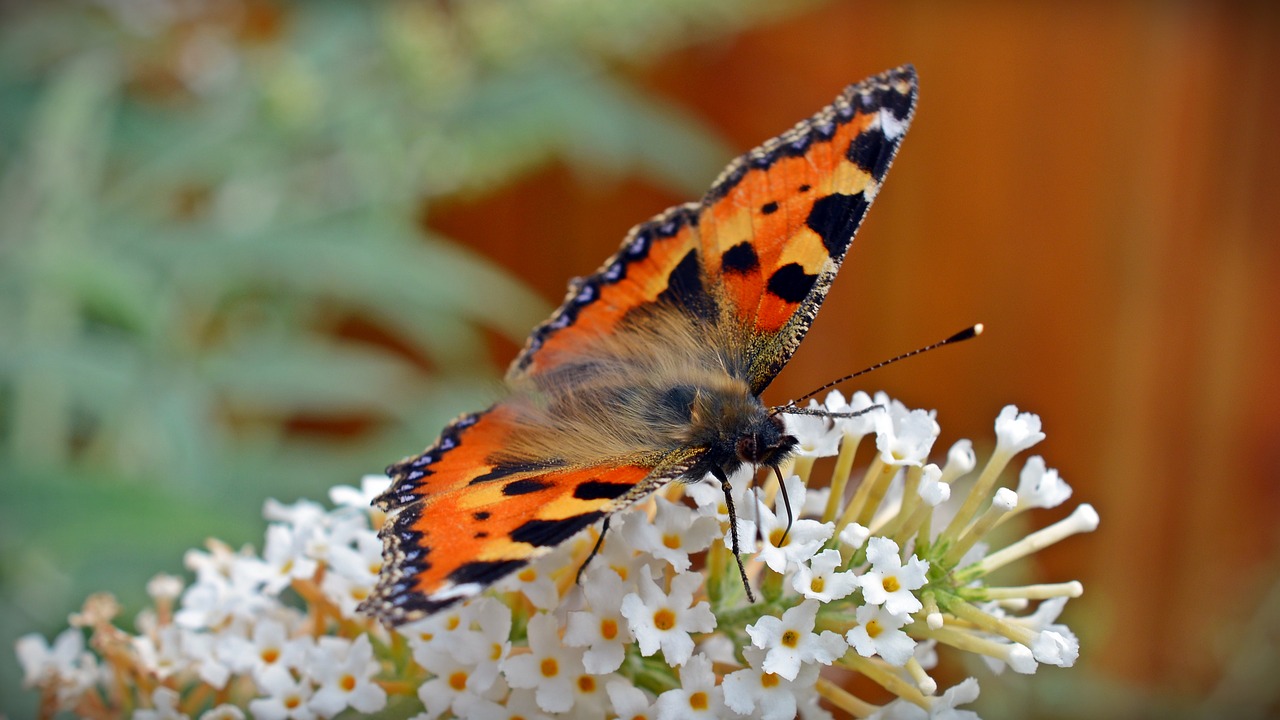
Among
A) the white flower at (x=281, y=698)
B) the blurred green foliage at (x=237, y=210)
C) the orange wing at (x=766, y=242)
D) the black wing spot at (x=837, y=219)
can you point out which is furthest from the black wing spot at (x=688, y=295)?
the blurred green foliage at (x=237, y=210)

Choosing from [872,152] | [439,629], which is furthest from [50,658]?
[872,152]

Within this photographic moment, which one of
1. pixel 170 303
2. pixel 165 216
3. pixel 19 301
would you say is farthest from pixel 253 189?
pixel 19 301

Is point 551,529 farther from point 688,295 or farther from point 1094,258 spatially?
point 1094,258

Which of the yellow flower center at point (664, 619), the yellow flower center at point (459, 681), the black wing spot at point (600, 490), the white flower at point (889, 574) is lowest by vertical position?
the white flower at point (889, 574)

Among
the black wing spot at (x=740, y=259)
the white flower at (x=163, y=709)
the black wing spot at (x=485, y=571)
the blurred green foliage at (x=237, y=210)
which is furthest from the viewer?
the blurred green foliage at (x=237, y=210)

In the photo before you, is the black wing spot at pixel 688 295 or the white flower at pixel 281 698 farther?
the black wing spot at pixel 688 295

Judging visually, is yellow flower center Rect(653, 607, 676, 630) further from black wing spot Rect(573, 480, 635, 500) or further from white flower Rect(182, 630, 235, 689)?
white flower Rect(182, 630, 235, 689)

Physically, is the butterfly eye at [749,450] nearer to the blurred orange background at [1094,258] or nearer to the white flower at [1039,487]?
the white flower at [1039,487]

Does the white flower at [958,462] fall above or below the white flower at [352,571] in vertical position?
below
